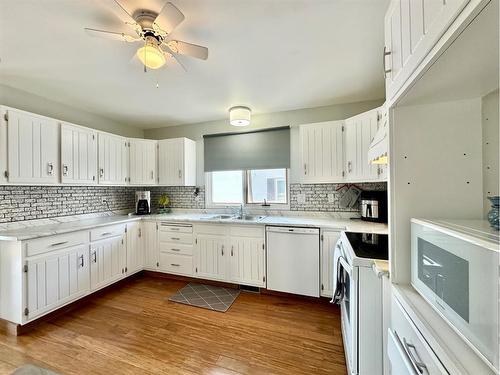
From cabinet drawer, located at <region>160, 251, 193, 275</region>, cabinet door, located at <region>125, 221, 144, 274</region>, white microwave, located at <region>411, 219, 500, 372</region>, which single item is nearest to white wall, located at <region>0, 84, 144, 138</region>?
cabinet door, located at <region>125, 221, 144, 274</region>

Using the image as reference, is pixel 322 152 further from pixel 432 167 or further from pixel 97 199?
pixel 97 199

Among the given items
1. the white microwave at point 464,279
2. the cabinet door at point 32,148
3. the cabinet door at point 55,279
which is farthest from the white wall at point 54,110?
the white microwave at point 464,279

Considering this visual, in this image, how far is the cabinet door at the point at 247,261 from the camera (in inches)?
105

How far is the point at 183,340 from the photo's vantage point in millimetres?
1866

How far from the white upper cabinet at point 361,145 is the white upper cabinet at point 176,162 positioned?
233cm

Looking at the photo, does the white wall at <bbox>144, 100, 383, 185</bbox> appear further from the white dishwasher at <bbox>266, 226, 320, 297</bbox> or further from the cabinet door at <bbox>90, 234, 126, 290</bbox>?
the cabinet door at <bbox>90, 234, 126, 290</bbox>

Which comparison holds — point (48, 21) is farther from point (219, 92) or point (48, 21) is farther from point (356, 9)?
point (356, 9)

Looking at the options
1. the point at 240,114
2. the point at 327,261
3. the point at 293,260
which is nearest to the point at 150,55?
the point at 240,114

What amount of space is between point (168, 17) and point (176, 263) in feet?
9.12

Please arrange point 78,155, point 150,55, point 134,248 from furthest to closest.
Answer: point 134,248 → point 78,155 → point 150,55

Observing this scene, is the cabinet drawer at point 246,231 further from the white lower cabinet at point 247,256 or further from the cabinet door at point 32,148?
the cabinet door at point 32,148

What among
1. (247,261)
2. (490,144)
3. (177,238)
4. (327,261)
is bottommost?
(247,261)

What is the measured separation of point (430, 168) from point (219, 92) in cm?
218

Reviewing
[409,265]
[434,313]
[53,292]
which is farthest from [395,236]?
[53,292]
